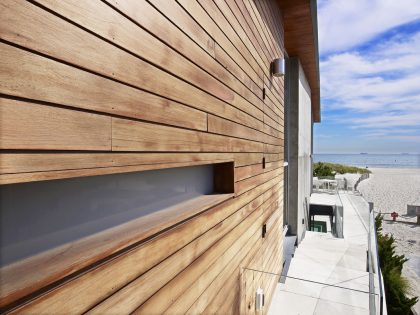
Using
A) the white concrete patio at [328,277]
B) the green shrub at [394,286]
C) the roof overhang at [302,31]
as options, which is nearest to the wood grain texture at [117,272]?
the white concrete patio at [328,277]

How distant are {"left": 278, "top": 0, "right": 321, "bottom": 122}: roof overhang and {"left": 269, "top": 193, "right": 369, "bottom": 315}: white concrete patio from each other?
4536 millimetres

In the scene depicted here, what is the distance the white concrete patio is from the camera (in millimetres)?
3025

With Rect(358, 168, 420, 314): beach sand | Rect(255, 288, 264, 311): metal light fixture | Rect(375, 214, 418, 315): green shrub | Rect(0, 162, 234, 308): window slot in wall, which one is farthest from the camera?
Rect(358, 168, 420, 314): beach sand

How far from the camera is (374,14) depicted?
31.9 feet

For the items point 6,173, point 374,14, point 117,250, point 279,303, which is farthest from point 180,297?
point 374,14

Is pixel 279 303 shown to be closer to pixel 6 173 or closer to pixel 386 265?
pixel 6 173

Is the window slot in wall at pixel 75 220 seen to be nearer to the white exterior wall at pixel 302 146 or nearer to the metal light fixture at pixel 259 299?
the metal light fixture at pixel 259 299

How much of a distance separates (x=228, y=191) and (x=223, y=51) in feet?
3.68

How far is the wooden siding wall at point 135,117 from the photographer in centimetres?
79

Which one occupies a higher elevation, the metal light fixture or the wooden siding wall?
the wooden siding wall

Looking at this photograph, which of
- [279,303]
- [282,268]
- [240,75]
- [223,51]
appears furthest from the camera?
[282,268]

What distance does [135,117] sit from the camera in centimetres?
122

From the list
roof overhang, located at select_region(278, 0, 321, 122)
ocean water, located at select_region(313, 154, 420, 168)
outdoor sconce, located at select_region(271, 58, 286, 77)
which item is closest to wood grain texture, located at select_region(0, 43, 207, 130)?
outdoor sconce, located at select_region(271, 58, 286, 77)

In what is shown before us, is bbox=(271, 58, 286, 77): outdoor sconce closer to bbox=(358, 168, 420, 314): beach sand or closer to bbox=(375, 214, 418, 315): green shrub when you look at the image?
bbox=(375, 214, 418, 315): green shrub
